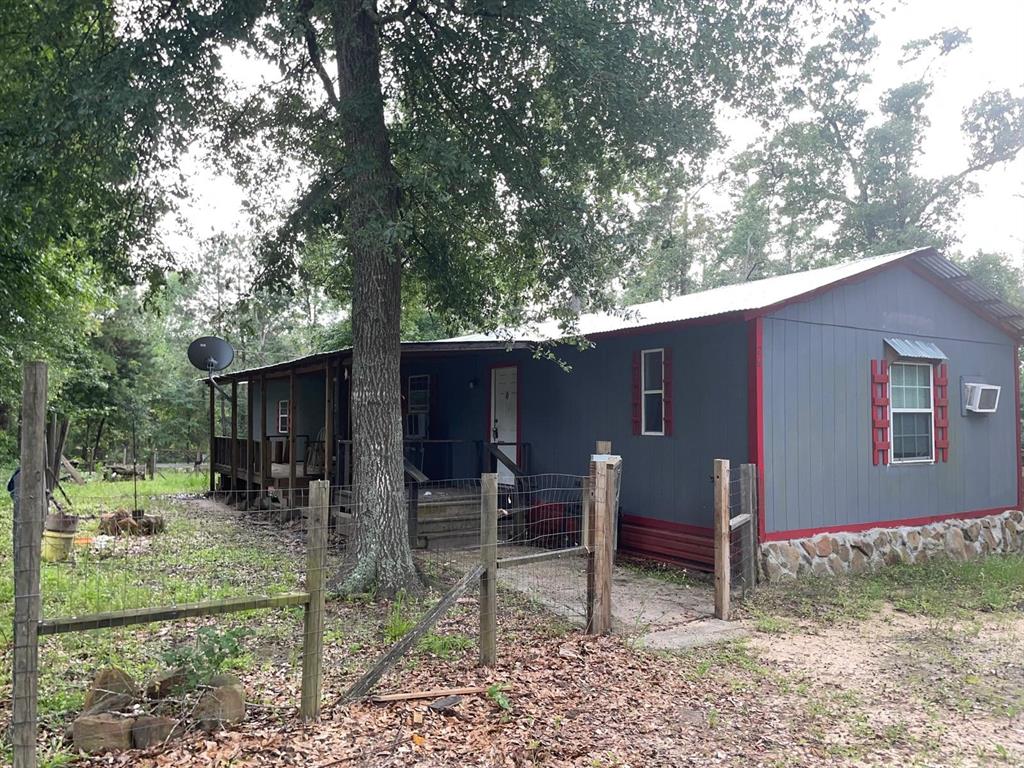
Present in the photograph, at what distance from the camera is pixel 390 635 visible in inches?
197

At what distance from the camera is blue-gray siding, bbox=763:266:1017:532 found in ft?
24.8

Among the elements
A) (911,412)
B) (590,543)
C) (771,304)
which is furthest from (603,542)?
(911,412)

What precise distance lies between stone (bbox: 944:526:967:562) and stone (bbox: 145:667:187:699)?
880 cm

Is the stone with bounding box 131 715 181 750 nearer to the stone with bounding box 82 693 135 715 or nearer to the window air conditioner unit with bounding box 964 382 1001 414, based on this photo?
the stone with bounding box 82 693 135 715

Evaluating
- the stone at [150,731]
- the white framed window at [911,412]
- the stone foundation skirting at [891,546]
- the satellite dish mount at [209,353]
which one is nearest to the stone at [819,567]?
the stone foundation skirting at [891,546]

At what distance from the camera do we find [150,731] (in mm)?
3268

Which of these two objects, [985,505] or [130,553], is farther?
[985,505]

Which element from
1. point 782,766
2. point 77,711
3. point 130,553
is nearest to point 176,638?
point 77,711

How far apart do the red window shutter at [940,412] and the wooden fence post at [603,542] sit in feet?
19.8

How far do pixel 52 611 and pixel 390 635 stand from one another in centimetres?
257

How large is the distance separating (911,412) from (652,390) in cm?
328

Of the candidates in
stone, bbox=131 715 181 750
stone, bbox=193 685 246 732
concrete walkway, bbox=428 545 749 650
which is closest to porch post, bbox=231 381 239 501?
concrete walkway, bbox=428 545 749 650

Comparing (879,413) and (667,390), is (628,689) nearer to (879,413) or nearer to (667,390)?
(667,390)

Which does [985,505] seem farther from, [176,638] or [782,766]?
[176,638]
